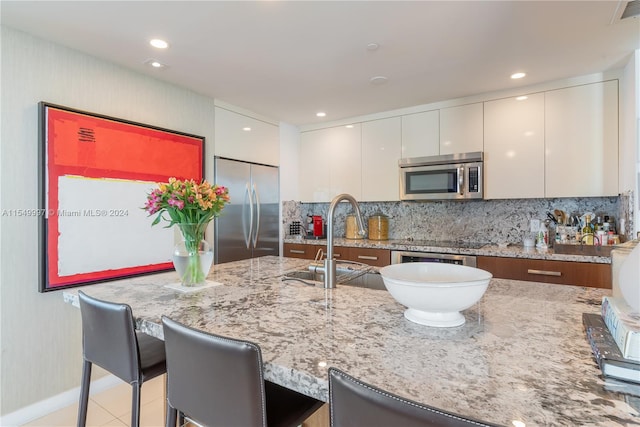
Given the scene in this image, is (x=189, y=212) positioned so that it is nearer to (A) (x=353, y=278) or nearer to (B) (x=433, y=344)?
(A) (x=353, y=278)

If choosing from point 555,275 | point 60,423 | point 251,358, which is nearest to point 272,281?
point 251,358

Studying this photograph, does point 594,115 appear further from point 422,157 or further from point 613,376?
point 613,376

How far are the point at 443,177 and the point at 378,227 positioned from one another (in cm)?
98

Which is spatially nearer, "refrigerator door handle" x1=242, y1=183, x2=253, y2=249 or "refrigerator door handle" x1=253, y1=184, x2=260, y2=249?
"refrigerator door handle" x1=242, y1=183, x2=253, y2=249

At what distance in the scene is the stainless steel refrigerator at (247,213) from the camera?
127 inches

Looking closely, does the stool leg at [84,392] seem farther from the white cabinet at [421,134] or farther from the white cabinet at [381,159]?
the white cabinet at [421,134]

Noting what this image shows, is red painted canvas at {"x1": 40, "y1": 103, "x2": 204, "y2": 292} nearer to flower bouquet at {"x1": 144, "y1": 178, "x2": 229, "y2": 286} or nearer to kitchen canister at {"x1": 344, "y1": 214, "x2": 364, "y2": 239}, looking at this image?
flower bouquet at {"x1": 144, "y1": 178, "x2": 229, "y2": 286}

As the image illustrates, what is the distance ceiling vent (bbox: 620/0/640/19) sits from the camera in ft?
5.58

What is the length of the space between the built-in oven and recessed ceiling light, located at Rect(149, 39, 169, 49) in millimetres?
2543

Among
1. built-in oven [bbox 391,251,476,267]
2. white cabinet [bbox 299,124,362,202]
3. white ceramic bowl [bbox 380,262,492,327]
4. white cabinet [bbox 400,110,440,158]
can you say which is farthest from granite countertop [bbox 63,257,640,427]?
white cabinet [bbox 299,124,362,202]

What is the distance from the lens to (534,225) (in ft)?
10.3

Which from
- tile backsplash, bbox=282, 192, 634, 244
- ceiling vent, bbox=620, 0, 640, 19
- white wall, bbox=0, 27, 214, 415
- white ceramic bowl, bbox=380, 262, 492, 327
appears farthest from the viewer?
tile backsplash, bbox=282, 192, 634, 244

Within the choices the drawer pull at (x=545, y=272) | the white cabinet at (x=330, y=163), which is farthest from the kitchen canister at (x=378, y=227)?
the drawer pull at (x=545, y=272)

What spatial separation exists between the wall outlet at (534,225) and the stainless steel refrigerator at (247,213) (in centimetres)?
270
